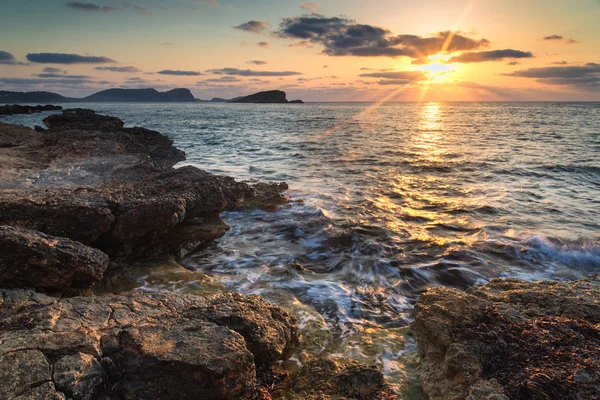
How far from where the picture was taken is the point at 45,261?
14.5ft

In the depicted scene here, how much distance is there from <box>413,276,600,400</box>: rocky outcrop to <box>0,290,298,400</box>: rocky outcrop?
67.4 inches

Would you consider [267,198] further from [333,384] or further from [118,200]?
[333,384]

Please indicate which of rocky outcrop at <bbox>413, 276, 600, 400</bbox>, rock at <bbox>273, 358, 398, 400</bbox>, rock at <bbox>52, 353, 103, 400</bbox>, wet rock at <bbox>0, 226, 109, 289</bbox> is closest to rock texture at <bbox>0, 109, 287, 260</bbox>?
wet rock at <bbox>0, 226, 109, 289</bbox>

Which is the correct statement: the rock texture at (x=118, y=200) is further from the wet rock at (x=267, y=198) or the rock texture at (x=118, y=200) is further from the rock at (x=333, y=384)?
the rock at (x=333, y=384)

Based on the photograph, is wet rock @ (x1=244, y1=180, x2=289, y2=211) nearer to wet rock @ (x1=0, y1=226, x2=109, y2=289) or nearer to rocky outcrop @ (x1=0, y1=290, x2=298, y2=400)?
wet rock @ (x1=0, y1=226, x2=109, y2=289)

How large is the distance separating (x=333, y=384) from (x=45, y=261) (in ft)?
12.6

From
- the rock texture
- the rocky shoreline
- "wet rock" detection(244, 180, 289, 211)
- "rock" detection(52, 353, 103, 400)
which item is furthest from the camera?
"wet rock" detection(244, 180, 289, 211)

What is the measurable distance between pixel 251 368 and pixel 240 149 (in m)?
22.0

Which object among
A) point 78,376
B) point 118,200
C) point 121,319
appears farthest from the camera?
point 118,200

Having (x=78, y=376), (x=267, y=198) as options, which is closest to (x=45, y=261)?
(x=78, y=376)

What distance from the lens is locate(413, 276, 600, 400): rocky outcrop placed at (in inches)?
115

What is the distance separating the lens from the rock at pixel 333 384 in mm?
3197

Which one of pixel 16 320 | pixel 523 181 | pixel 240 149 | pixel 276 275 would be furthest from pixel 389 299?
pixel 240 149

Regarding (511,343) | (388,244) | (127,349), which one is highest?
(127,349)
